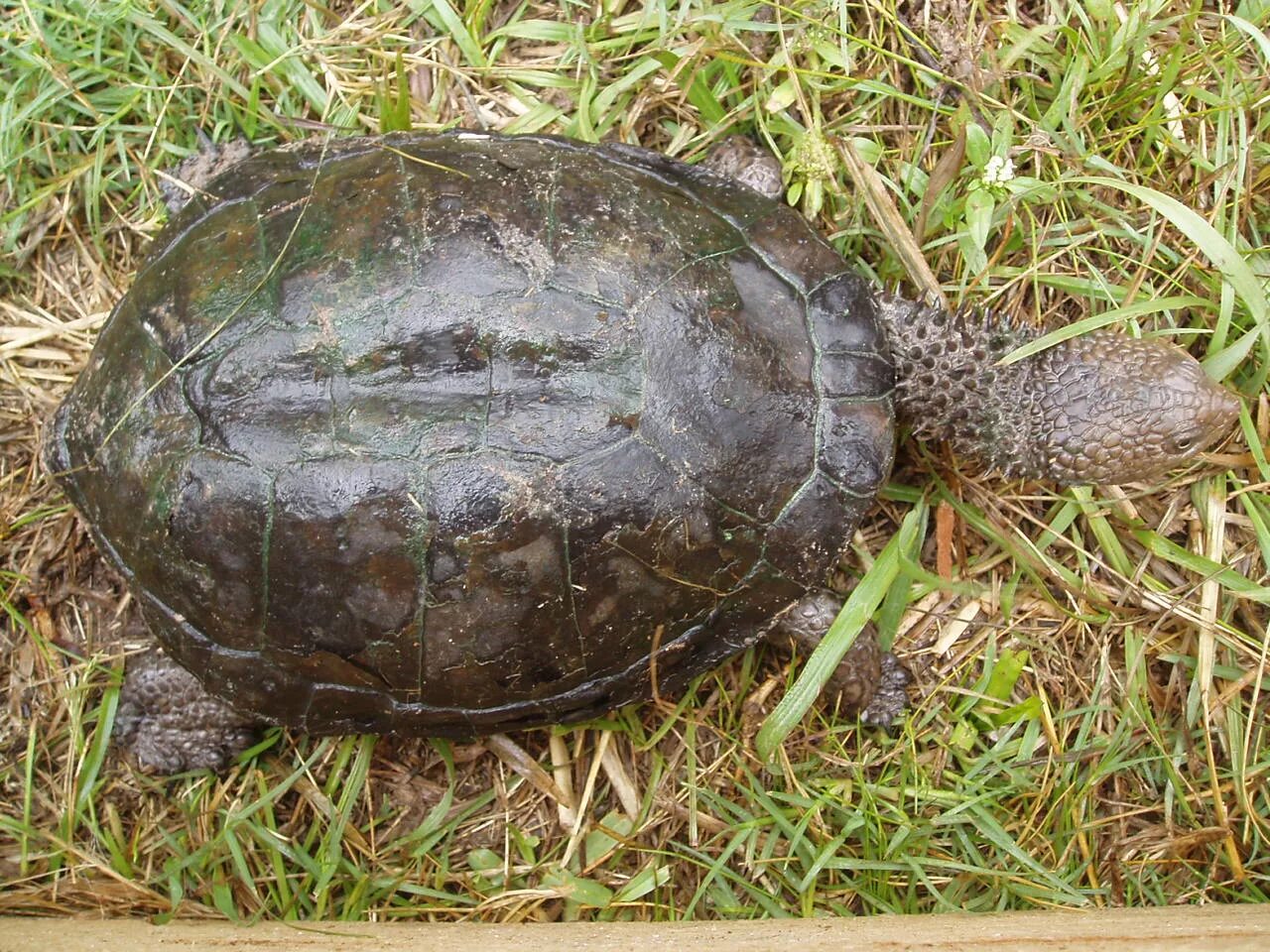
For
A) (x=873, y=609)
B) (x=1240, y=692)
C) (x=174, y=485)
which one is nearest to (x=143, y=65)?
(x=174, y=485)

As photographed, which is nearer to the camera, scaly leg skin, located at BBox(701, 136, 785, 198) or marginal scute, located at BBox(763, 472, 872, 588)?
marginal scute, located at BBox(763, 472, 872, 588)

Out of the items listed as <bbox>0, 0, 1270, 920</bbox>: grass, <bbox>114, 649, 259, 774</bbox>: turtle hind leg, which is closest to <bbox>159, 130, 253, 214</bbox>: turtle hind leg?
<bbox>0, 0, 1270, 920</bbox>: grass

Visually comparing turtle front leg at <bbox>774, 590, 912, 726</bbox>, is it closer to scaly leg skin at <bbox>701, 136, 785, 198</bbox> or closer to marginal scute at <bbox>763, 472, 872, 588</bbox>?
marginal scute at <bbox>763, 472, 872, 588</bbox>

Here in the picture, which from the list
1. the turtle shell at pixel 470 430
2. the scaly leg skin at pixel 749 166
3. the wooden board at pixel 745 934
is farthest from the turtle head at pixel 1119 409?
the wooden board at pixel 745 934

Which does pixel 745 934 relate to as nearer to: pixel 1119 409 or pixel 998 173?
pixel 1119 409

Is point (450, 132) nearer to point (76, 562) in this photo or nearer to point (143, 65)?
point (143, 65)

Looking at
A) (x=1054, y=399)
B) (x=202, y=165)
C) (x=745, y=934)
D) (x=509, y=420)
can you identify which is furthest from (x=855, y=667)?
(x=202, y=165)

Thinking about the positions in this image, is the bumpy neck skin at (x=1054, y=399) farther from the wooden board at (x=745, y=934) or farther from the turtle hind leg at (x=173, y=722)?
the turtle hind leg at (x=173, y=722)

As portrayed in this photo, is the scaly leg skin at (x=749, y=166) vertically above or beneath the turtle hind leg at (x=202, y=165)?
above
